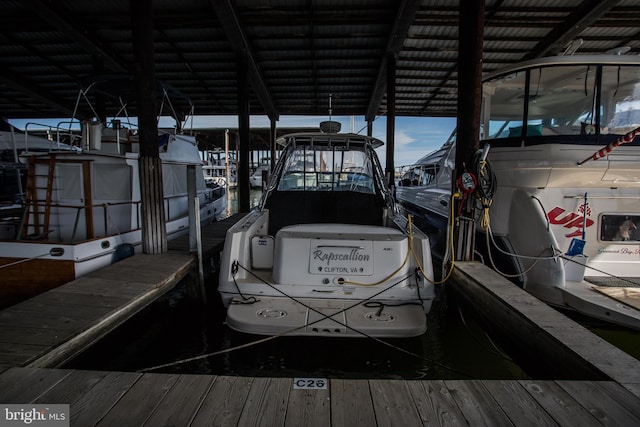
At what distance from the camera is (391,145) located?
11430 mm

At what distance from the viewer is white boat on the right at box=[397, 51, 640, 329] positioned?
3457 mm

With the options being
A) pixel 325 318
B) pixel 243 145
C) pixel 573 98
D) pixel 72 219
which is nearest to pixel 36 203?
pixel 72 219

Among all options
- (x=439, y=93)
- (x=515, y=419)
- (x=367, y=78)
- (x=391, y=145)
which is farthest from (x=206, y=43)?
(x=515, y=419)

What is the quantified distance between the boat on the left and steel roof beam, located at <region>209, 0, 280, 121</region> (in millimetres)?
3700

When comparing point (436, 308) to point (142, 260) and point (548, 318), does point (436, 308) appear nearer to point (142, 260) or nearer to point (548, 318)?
point (548, 318)

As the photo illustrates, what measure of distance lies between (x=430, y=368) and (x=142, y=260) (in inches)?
145

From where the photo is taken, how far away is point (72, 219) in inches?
195

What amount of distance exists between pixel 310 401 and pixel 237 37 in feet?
29.4

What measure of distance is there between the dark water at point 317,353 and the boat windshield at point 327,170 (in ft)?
6.46

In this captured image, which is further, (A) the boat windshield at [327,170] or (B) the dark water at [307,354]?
(A) the boat windshield at [327,170]

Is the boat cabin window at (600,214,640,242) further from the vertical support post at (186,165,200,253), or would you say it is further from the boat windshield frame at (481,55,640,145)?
the vertical support post at (186,165,200,253)

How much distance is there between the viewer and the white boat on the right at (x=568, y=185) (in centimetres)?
346

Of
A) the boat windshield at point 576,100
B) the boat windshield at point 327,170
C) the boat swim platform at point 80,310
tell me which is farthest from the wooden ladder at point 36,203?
the boat windshield at point 576,100

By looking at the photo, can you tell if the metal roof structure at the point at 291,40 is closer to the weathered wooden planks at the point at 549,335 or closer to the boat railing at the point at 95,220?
the boat railing at the point at 95,220
